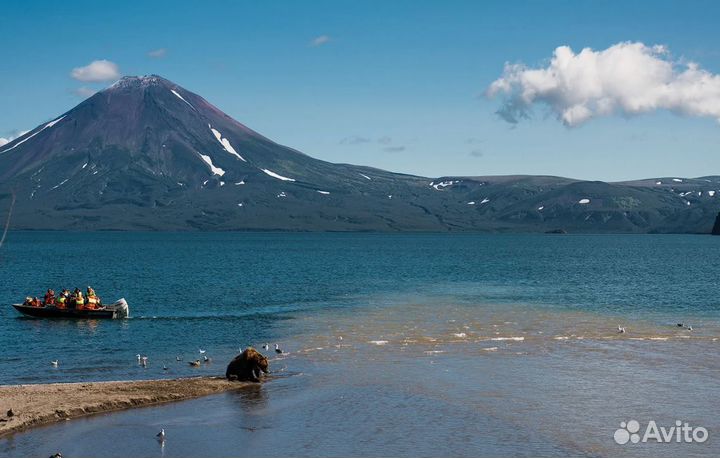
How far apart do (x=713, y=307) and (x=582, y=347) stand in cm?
3131

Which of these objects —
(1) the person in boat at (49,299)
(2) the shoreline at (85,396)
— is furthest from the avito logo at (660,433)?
(1) the person in boat at (49,299)

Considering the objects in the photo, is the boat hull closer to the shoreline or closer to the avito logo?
the shoreline

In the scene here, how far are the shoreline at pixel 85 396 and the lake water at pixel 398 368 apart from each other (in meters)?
0.82

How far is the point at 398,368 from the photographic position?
3975 cm

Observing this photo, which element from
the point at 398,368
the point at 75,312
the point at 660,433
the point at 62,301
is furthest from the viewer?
the point at 62,301

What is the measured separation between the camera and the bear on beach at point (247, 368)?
3638 cm

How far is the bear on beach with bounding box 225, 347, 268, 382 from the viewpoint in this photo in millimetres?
36375

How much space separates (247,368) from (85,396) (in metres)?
7.40

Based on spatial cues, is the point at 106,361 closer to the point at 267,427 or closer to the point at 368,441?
the point at 267,427

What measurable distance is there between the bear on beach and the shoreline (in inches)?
18.8

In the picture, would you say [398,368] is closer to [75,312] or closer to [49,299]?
[75,312]

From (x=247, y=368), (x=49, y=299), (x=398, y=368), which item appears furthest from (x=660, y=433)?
(x=49, y=299)

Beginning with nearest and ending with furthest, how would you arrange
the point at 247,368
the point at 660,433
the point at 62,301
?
the point at 660,433 → the point at 247,368 → the point at 62,301

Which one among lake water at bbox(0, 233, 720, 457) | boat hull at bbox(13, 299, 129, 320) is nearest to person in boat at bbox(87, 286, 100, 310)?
boat hull at bbox(13, 299, 129, 320)
